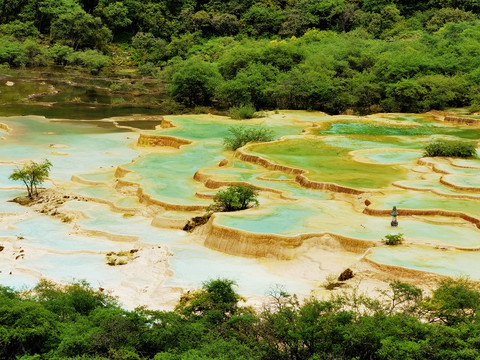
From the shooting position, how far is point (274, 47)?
47719 mm

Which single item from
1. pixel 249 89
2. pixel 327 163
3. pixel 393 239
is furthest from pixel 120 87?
pixel 393 239

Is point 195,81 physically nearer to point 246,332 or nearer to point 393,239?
point 393,239

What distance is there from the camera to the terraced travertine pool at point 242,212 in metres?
15.7

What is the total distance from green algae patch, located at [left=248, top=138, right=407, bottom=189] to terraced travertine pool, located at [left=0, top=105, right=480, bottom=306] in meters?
0.05

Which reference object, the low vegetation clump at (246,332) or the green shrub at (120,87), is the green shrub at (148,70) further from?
the low vegetation clump at (246,332)

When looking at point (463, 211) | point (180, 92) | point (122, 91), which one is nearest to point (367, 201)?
point (463, 211)

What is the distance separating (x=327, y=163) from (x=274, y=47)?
80.2 ft

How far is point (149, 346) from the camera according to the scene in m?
11.1

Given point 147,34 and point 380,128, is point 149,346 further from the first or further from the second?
point 147,34

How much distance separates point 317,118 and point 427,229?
21.0 m

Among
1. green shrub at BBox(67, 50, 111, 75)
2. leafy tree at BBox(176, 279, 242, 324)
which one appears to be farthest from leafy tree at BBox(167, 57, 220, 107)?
leafy tree at BBox(176, 279, 242, 324)

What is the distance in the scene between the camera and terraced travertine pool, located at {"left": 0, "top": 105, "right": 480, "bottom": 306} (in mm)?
15727

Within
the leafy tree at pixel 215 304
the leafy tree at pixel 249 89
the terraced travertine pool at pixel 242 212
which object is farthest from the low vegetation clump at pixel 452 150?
the leafy tree at pixel 249 89

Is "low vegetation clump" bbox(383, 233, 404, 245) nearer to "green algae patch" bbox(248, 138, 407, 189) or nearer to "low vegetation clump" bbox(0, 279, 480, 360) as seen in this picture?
"low vegetation clump" bbox(0, 279, 480, 360)
